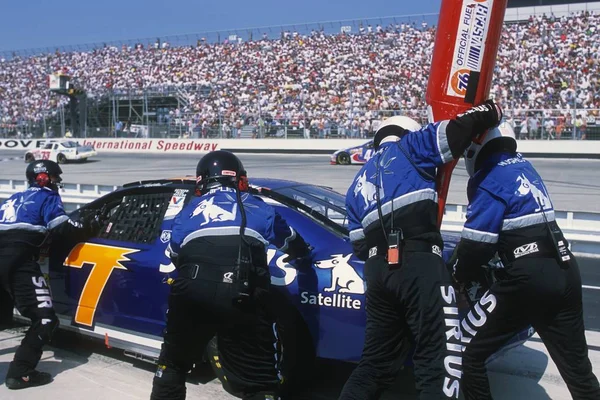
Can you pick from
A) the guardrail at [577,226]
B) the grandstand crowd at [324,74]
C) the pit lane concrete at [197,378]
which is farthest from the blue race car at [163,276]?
the grandstand crowd at [324,74]

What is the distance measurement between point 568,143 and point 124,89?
24.8 m

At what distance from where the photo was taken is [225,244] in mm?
3262

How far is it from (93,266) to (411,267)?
269cm

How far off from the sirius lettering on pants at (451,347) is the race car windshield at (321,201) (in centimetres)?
A: 147

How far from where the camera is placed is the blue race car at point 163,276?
3.90 meters

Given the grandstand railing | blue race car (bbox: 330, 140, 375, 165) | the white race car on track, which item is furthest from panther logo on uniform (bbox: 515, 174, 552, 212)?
the white race car on track

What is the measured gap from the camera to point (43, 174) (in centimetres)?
478

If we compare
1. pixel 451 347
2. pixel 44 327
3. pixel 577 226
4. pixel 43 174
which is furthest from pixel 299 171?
pixel 451 347

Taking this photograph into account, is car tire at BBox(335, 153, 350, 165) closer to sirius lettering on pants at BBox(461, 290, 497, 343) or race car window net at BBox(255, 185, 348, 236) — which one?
race car window net at BBox(255, 185, 348, 236)

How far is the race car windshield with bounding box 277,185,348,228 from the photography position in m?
4.68

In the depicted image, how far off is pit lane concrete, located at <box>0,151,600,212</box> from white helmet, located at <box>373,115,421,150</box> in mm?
Result: 10642

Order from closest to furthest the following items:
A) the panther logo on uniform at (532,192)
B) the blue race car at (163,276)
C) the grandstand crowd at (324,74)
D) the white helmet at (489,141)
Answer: the panther logo on uniform at (532,192) < the white helmet at (489,141) < the blue race car at (163,276) < the grandstand crowd at (324,74)

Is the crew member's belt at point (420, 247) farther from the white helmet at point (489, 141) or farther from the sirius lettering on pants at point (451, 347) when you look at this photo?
the white helmet at point (489, 141)

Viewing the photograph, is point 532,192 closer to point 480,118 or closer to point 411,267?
point 480,118
